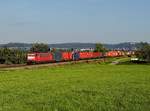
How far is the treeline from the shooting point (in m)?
83.2

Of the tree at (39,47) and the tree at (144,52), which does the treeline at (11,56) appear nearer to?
the tree at (144,52)

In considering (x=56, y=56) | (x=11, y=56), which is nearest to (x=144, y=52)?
(x=56, y=56)

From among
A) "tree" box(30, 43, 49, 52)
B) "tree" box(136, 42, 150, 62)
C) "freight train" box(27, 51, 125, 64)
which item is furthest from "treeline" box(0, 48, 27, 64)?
"tree" box(30, 43, 49, 52)

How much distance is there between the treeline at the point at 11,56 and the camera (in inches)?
3278

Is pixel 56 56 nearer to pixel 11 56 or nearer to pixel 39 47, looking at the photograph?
pixel 11 56

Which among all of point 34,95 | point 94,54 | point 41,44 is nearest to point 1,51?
point 94,54

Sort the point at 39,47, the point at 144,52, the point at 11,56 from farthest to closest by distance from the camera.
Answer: the point at 39,47 → the point at 144,52 → the point at 11,56

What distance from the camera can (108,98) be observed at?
17.3 metres

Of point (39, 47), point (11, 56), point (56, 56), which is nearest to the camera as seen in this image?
point (11, 56)

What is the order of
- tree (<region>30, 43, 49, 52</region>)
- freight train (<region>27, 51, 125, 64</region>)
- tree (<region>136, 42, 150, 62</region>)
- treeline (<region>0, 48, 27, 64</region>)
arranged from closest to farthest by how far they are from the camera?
freight train (<region>27, 51, 125, 64</region>), treeline (<region>0, 48, 27, 64</region>), tree (<region>136, 42, 150, 62</region>), tree (<region>30, 43, 49, 52</region>)

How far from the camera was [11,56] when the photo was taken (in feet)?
276

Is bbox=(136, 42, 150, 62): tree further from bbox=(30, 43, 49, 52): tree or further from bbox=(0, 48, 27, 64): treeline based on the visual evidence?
bbox=(30, 43, 49, 52): tree

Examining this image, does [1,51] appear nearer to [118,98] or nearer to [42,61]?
[42,61]

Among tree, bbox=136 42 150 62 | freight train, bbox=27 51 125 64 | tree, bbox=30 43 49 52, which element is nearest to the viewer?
freight train, bbox=27 51 125 64
